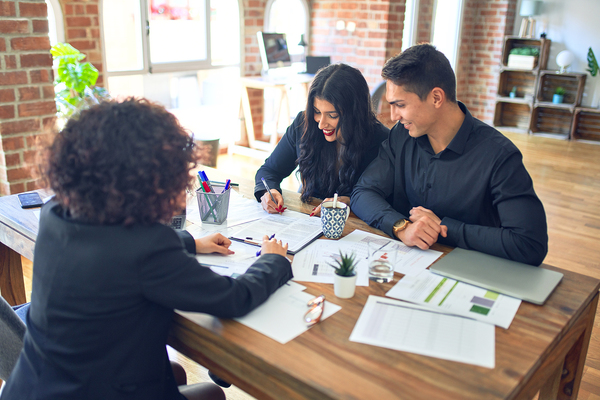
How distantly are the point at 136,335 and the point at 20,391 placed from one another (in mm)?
258

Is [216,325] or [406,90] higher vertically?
[406,90]

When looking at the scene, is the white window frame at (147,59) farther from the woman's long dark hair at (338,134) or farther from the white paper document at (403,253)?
the white paper document at (403,253)

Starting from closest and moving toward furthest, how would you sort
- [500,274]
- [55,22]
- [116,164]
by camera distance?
[116,164] → [500,274] → [55,22]

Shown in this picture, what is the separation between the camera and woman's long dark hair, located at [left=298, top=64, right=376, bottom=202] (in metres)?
1.94

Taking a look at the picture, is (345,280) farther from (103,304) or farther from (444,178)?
(444,178)

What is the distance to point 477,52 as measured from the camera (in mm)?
7520

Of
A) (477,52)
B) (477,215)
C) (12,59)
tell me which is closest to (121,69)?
(12,59)

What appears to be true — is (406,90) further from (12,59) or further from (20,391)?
(12,59)

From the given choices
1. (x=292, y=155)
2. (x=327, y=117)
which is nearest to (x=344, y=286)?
(x=327, y=117)

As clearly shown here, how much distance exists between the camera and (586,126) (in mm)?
6914

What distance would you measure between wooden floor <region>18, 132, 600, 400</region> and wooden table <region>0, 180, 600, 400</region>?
0.94m

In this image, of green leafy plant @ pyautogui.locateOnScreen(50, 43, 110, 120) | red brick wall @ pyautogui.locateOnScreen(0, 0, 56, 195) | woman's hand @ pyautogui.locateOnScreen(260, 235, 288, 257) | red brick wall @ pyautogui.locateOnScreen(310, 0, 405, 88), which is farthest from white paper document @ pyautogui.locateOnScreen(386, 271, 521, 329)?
red brick wall @ pyautogui.locateOnScreen(310, 0, 405, 88)

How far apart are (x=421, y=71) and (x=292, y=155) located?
75cm

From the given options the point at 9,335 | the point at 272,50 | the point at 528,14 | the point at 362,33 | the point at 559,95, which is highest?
the point at 528,14
